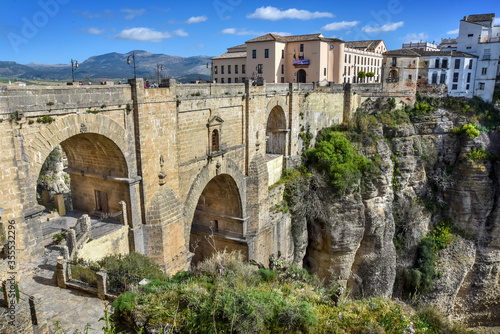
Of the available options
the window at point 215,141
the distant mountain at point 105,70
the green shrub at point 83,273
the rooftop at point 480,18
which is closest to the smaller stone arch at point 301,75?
the rooftop at point 480,18

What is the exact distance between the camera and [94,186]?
563 inches

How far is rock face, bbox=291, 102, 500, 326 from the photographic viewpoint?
25.6 m

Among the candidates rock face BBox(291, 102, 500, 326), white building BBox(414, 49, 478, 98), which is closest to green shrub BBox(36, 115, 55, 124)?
rock face BBox(291, 102, 500, 326)

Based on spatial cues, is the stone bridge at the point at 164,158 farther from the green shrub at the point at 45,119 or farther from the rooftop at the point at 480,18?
the rooftop at the point at 480,18

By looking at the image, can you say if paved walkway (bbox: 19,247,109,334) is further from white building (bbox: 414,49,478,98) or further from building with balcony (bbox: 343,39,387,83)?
white building (bbox: 414,49,478,98)

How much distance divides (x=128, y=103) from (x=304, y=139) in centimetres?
1570

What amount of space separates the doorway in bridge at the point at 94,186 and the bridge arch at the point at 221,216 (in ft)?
19.9

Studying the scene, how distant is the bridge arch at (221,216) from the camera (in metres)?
19.9

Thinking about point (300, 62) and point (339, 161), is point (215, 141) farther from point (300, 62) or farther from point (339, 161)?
point (300, 62)

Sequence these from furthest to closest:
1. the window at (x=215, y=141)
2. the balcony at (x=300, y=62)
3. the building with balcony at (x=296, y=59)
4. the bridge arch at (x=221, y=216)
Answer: the balcony at (x=300, y=62), the building with balcony at (x=296, y=59), the bridge arch at (x=221, y=216), the window at (x=215, y=141)

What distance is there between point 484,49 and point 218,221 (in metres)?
36.3

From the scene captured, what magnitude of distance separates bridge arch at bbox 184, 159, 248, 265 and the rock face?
16.1 feet

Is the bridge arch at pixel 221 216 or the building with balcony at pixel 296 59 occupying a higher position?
the building with balcony at pixel 296 59

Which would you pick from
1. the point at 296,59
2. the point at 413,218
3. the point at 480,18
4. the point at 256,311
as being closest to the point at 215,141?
the point at 256,311
